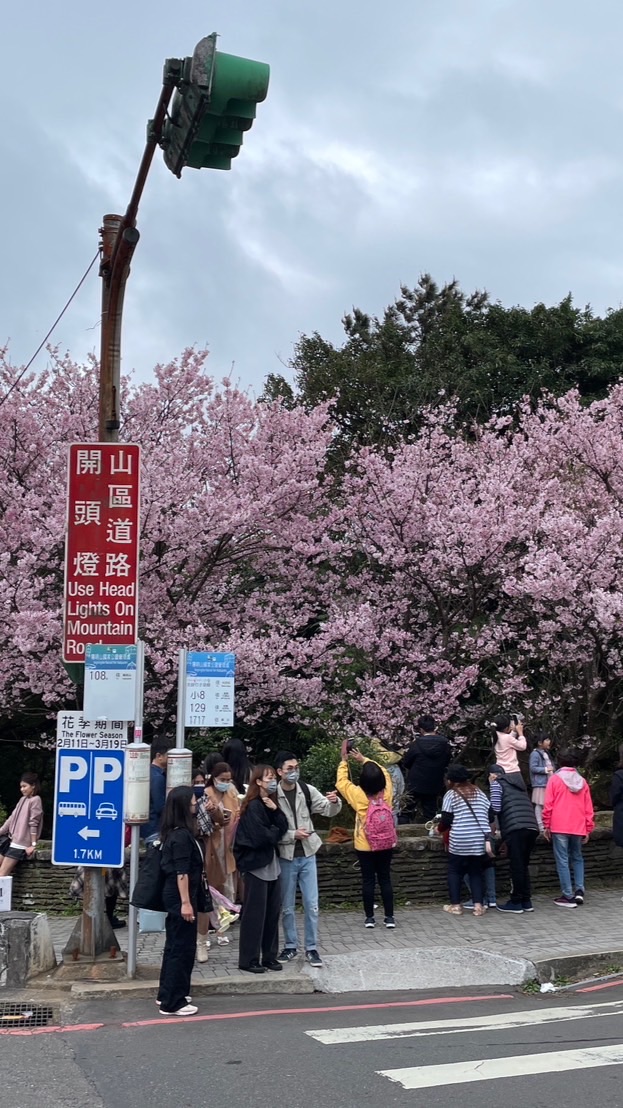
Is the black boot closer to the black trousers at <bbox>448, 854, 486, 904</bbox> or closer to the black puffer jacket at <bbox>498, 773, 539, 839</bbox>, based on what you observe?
the black trousers at <bbox>448, 854, 486, 904</bbox>

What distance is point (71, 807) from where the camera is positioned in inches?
353

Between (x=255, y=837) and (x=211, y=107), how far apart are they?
18.8 feet

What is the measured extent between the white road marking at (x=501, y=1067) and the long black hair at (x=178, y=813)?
2425 mm

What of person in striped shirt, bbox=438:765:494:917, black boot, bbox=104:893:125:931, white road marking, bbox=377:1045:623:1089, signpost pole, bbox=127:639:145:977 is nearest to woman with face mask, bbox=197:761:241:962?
black boot, bbox=104:893:125:931

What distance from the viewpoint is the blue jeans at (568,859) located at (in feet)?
38.7

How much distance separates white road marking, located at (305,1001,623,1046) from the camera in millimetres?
7273

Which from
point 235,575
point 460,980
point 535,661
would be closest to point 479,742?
point 535,661

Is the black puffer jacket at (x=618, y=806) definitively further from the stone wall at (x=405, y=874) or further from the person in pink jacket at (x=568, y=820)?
the stone wall at (x=405, y=874)

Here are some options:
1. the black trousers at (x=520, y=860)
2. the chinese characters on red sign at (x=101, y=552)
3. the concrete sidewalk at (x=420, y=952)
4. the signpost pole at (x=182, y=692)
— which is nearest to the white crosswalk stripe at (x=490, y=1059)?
the concrete sidewalk at (x=420, y=952)

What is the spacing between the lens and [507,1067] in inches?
256

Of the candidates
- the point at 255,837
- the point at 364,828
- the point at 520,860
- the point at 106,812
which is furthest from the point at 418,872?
the point at 106,812

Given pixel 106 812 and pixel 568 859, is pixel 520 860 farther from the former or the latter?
pixel 106 812

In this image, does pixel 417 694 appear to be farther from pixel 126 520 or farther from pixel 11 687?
pixel 126 520

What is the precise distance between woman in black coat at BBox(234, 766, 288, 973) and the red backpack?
1523 millimetres
